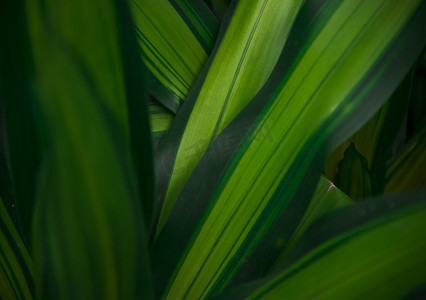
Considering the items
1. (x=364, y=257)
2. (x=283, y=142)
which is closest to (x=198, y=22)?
(x=283, y=142)

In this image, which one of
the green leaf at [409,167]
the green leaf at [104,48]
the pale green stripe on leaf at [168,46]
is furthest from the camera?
the green leaf at [409,167]

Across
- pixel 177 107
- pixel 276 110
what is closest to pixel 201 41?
pixel 177 107

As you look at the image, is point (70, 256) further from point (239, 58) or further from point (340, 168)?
point (340, 168)

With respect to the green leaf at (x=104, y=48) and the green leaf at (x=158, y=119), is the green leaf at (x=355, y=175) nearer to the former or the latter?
the green leaf at (x=158, y=119)

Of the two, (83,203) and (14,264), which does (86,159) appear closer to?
(83,203)

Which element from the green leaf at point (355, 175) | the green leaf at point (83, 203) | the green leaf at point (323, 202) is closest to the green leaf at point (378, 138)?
the green leaf at point (355, 175)

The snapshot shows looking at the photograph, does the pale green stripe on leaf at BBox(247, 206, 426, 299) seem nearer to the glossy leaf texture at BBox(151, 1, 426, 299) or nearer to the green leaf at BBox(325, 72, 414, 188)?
the glossy leaf texture at BBox(151, 1, 426, 299)
